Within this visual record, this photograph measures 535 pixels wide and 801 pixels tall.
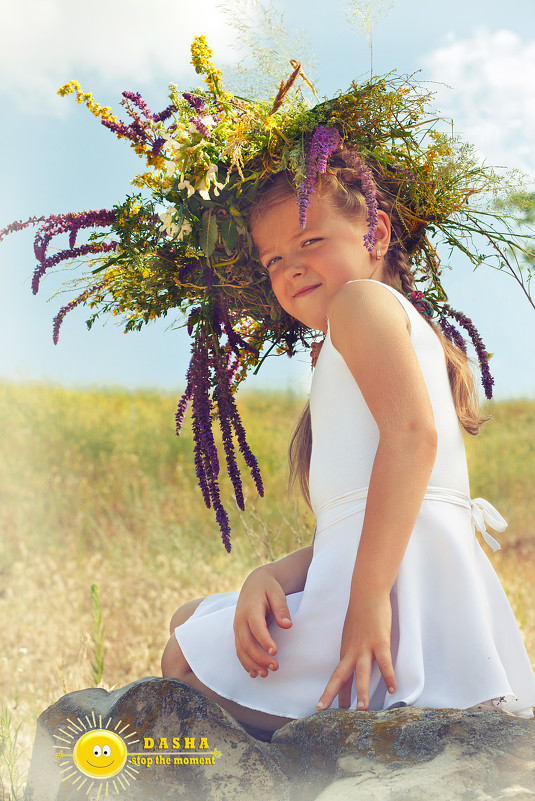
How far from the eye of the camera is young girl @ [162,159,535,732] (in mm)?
1227


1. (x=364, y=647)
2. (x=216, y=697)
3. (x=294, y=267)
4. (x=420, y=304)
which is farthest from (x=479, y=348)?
(x=216, y=697)

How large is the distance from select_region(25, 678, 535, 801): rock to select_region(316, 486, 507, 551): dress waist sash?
0.41 meters

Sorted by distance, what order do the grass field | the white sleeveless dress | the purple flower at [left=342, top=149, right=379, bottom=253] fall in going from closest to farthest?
1. the white sleeveless dress
2. the purple flower at [left=342, top=149, right=379, bottom=253]
3. the grass field

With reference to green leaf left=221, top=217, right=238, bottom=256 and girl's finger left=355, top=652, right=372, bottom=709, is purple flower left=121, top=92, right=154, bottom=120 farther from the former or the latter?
girl's finger left=355, top=652, right=372, bottom=709

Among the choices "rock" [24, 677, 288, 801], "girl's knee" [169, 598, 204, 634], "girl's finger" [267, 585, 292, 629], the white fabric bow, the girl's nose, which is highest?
the girl's nose

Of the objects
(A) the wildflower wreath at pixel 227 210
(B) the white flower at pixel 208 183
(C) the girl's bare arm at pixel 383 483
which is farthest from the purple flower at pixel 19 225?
(C) the girl's bare arm at pixel 383 483

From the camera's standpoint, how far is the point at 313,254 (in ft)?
5.17

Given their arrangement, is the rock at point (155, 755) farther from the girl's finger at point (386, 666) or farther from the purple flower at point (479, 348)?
the purple flower at point (479, 348)

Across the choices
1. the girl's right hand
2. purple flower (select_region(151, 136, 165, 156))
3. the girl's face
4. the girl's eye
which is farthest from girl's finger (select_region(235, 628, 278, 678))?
purple flower (select_region(151, 136, 165, 156))

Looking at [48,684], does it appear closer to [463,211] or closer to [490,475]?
[463,211]

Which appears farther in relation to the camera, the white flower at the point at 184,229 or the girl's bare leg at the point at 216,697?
the white flower at the point at 184,229

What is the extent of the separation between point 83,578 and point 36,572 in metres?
0.41

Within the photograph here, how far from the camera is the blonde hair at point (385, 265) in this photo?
63.9 inches

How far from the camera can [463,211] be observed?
185 cm
